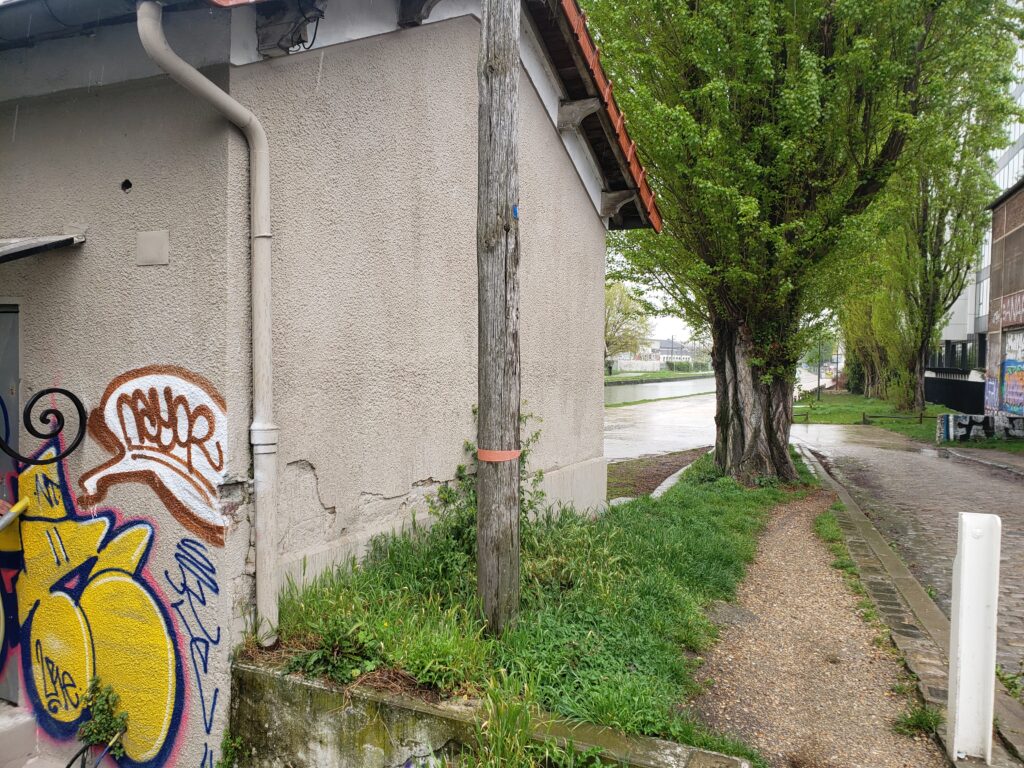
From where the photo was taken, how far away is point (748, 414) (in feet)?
41.4

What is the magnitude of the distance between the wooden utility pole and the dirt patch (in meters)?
7.54

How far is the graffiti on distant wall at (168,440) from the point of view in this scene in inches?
135

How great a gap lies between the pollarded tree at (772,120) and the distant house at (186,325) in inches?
278

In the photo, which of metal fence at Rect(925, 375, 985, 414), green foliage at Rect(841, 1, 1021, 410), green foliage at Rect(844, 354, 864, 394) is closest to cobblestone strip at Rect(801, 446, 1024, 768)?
green foliage at Rect(841, 1, 1021, 410)

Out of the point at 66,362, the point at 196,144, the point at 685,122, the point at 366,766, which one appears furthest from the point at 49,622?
the point at 685,122

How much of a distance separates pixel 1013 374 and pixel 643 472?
1249 centimetres

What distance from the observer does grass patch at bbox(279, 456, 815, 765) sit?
3352mm

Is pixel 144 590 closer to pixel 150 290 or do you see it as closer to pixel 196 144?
pixel 150 290

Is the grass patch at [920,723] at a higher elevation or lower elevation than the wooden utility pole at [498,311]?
lower

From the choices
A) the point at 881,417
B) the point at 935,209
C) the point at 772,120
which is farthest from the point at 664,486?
the point at 881,417

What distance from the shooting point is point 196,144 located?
3455 mm

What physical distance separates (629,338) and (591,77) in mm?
59934

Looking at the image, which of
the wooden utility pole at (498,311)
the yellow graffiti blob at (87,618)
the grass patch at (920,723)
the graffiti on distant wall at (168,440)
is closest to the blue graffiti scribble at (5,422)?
the yellow graffiti blob at (87,618)

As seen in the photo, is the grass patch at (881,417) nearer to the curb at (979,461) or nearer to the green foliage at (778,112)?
the curb at (979,461)
